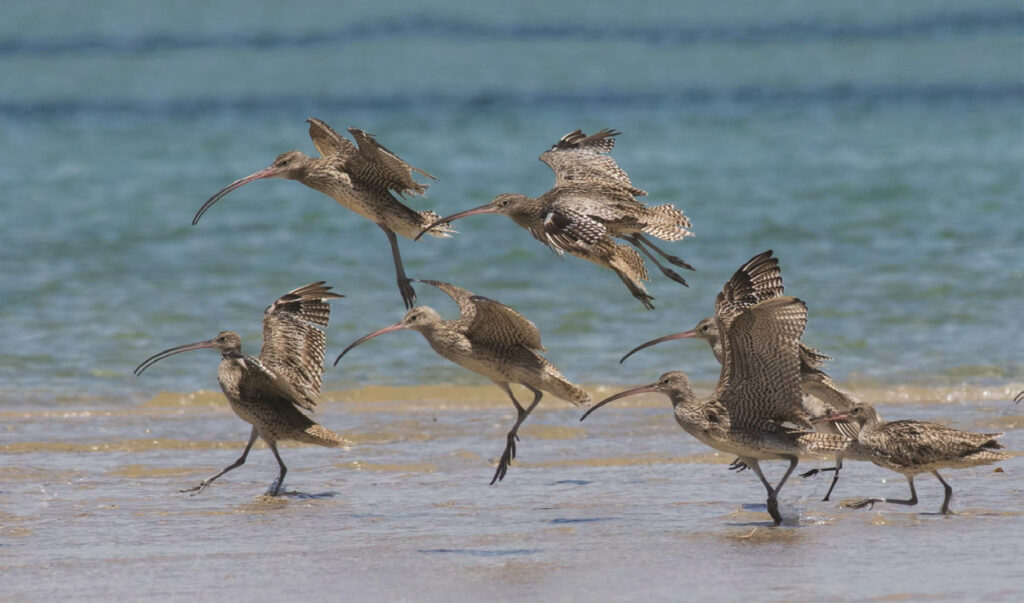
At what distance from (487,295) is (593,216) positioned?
565 centimetres

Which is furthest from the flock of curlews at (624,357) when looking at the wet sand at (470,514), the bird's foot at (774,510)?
the wet sand at (470,514)

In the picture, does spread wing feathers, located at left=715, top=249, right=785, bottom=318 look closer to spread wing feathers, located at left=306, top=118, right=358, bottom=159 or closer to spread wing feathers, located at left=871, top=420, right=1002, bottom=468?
spread wing feathers, located at left=871, top=420, right=1002, bottom=468

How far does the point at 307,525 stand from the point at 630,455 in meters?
1.95

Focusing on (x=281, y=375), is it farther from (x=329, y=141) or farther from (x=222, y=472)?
(x=329, y=141)

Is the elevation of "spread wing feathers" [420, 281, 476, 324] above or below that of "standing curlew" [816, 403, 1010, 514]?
above

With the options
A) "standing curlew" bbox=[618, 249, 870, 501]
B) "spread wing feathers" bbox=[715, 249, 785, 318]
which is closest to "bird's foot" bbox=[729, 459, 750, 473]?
"standing curlew" bbox=[618, 249, 870, 501]

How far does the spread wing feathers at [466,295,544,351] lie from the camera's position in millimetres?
7098

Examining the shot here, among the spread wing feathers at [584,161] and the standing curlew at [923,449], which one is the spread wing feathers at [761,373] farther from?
the spread wing feathers at [584,161]

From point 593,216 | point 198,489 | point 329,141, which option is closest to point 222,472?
point 198,489

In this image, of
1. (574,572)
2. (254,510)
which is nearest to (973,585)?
(574,572)

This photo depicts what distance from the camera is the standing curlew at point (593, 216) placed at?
643cm

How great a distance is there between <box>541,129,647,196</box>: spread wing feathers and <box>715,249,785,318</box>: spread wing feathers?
101 cm

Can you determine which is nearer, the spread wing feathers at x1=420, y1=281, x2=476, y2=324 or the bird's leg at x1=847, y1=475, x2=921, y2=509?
the bird's leg at x1=847, y1=475, x2=921, y2=509

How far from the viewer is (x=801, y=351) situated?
A: 24.1 ft
